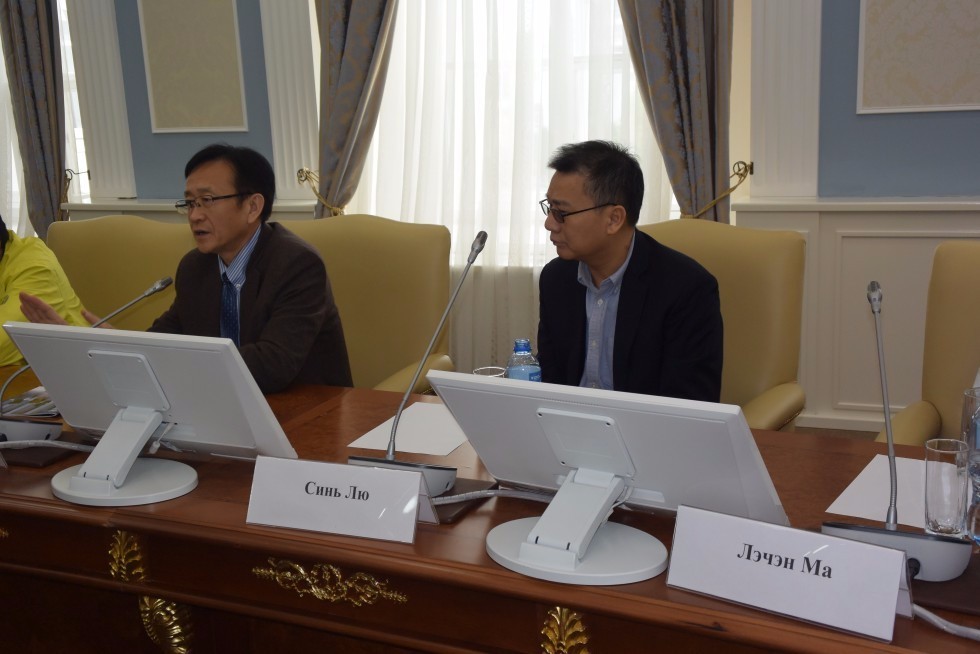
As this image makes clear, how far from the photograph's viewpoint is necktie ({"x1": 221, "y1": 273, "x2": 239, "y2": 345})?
2.43 metres

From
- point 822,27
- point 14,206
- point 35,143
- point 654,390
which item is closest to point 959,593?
point 654,390

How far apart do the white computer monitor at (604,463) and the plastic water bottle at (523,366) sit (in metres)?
0.68

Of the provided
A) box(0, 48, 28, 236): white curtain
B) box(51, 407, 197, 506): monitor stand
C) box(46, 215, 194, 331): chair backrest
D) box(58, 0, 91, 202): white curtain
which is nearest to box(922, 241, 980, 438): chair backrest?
box(51, 407, 197, 506): monitor stand

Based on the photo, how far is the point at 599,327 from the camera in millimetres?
2207

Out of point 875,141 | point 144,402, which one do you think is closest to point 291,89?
point 875,141

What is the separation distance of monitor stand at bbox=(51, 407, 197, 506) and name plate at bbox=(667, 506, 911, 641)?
→ 2.73 feet

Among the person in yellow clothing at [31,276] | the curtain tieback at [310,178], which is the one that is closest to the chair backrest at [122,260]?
the person in yellow clothing at [31,276]

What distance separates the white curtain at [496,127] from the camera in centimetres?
380

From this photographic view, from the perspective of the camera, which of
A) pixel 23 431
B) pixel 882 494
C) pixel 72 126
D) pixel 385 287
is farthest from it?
pixel 72 126

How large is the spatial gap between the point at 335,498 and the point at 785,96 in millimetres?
2724

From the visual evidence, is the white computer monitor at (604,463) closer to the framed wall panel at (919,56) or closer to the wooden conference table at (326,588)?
the wooden conference table at (326,588)

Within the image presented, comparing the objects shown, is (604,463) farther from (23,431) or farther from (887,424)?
(23,431)

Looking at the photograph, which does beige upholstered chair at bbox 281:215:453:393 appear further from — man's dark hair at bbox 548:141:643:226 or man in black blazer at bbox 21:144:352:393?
man's dark hair at bbox 548:141:643:226

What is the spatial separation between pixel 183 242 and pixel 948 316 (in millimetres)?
2173
